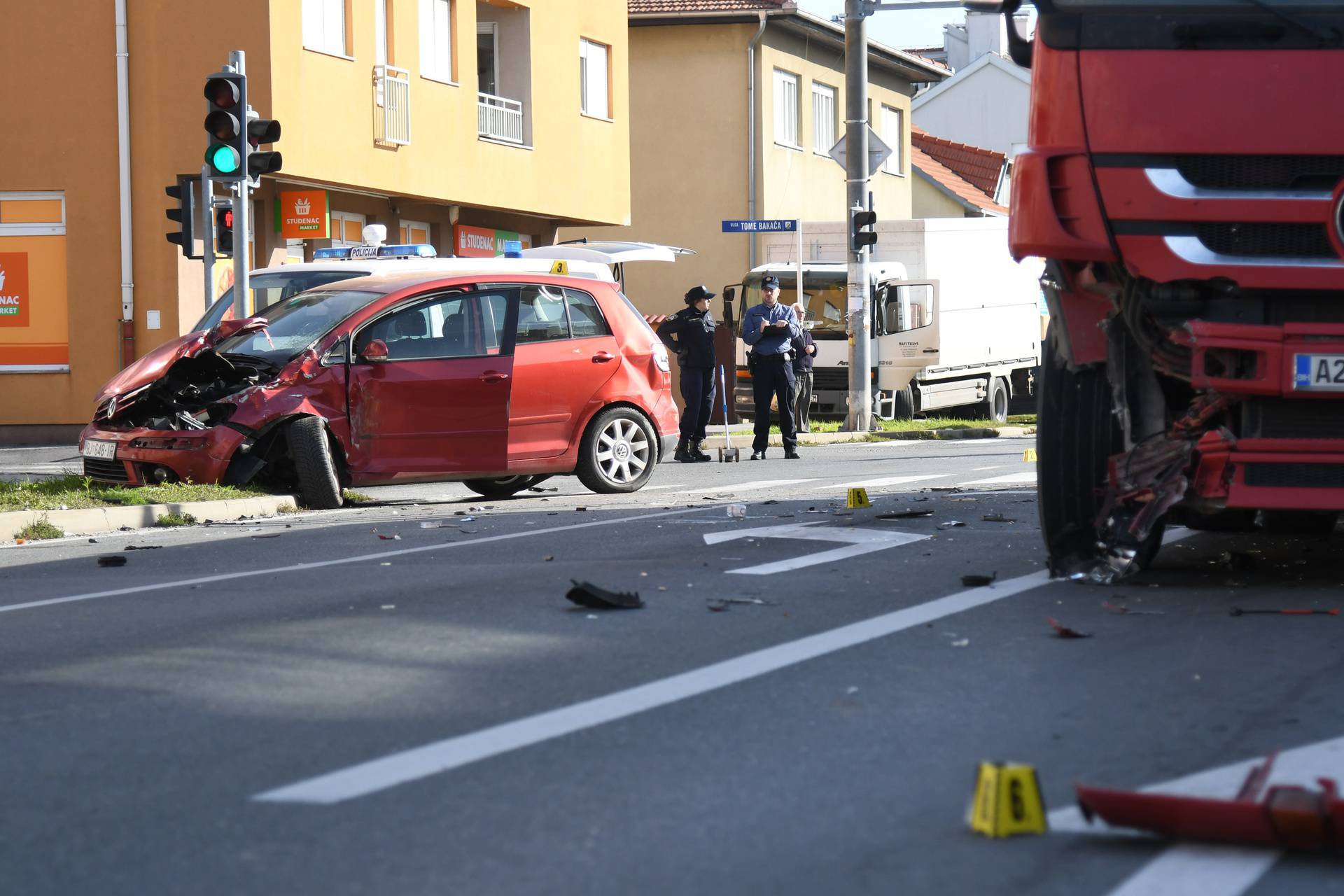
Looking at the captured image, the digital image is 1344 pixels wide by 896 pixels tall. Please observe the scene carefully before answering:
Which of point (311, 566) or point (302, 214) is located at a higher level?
point (302, 214)

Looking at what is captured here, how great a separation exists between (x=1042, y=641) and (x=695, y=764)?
87.4 inches

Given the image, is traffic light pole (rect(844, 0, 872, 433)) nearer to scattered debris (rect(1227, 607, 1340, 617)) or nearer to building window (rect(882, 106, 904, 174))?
scattered debris (rect(1227, 607, 1340, 617))

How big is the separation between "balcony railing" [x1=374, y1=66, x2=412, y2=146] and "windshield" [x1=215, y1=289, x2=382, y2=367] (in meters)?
12.4

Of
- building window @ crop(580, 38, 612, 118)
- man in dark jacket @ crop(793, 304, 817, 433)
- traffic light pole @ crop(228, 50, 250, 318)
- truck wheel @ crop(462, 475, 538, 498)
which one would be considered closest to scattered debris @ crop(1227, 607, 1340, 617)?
truck wheel @ crop(462, 475, 538, 498)

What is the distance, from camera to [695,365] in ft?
68.1

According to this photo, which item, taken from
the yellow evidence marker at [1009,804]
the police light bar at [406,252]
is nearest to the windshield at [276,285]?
the police light bar at [406,252]

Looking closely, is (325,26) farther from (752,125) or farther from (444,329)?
(752,125)

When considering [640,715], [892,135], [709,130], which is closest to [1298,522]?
[640,715]

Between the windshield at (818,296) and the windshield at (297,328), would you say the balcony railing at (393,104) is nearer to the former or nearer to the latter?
the windshield at (818,296)

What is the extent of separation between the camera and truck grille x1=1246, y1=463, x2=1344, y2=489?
286 inches

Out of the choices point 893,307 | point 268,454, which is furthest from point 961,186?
point 268,454

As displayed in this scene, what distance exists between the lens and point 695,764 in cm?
472

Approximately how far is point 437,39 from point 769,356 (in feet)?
33.7

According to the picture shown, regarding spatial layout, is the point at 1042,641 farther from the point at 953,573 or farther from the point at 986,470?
the point at 986,470
